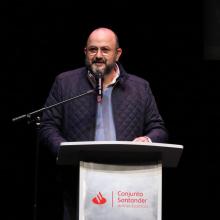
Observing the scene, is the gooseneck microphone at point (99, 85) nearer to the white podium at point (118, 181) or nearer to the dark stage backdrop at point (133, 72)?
the white podium at point (118, 181)

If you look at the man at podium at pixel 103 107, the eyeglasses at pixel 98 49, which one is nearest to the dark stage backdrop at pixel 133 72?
the man at podium at pixel 103 107

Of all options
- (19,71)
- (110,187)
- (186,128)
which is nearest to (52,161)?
(19,71)

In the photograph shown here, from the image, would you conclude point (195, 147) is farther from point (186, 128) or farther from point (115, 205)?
point (115, 205)

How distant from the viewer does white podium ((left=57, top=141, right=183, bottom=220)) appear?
8.86 ft

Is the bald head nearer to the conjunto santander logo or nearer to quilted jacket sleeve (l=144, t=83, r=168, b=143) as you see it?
quilted jacket sleeve (l=144, t=83, r=168, b=143)

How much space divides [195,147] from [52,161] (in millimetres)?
1086

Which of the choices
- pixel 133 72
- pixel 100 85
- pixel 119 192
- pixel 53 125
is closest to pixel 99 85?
pixel 100 85

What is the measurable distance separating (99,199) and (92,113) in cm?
81

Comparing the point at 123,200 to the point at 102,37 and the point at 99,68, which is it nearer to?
the point at 99,68

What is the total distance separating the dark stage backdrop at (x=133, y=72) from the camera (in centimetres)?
438

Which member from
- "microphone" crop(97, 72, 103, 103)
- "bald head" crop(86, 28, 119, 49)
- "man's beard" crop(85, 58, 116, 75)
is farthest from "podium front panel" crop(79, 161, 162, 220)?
"bald head" crop(86, 28, 119, 49)

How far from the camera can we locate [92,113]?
3414 millimetres

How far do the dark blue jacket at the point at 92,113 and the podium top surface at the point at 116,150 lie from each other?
493mm

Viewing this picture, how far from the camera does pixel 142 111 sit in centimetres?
348
